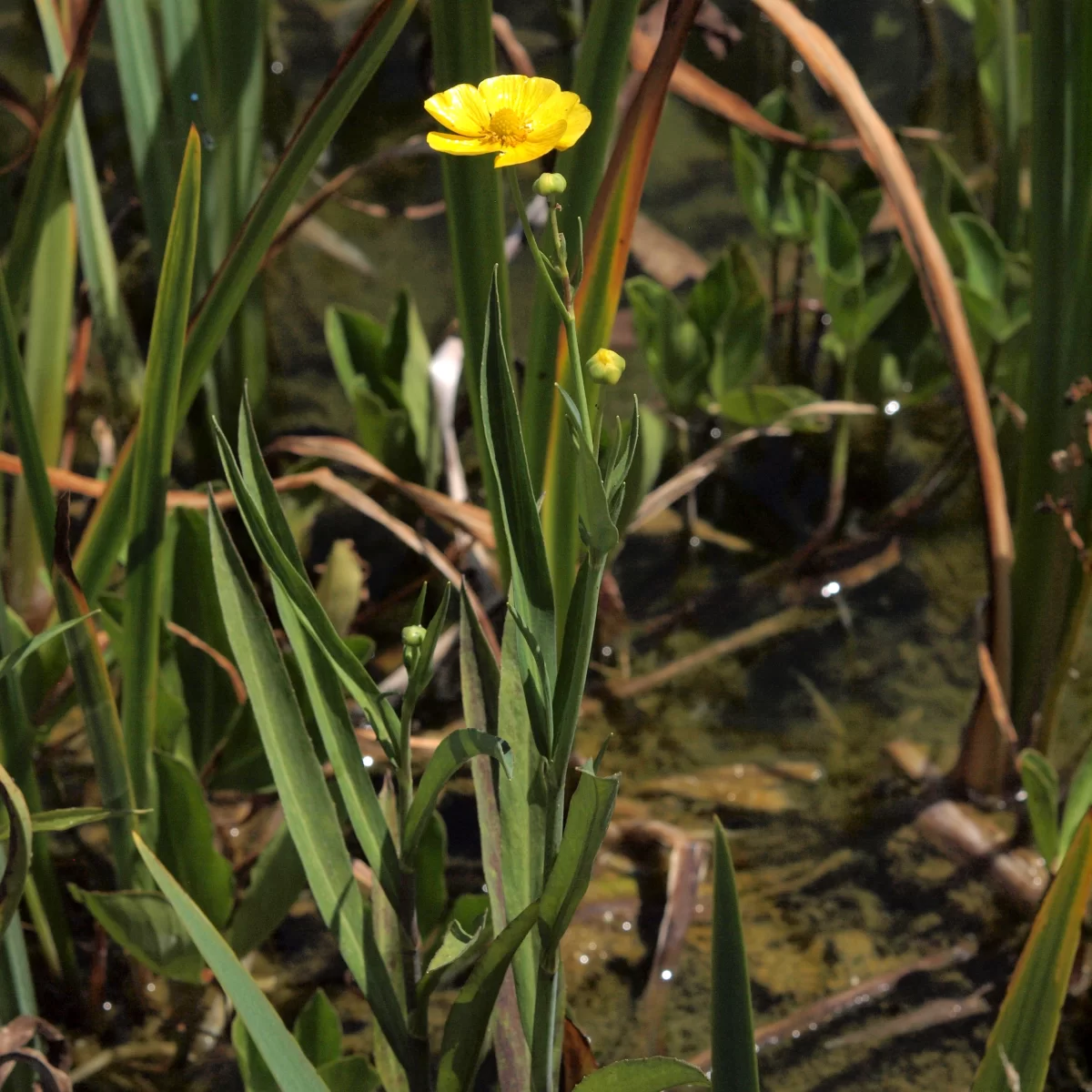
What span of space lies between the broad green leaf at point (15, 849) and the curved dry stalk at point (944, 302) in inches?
33.7

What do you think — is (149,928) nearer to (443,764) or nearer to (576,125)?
(443,764)

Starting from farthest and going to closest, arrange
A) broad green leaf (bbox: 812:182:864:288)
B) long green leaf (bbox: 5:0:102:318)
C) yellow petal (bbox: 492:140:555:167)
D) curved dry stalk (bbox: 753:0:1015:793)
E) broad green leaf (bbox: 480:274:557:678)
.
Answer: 1. broad green leaf (bbox: 812:182:864:288)
2. curved dry stalk (bbox: 753:0:1015:793)
3. long green leaf (bbox: 5:0:102:318)
4. broad green leaf (bbox: 480:274:557:678)
5. yellow petal (bbox: 492:140:555:167)

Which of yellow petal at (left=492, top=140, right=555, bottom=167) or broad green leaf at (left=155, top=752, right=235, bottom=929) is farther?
broad green leaf at (left=155, top=752, right=235, bottom=929)

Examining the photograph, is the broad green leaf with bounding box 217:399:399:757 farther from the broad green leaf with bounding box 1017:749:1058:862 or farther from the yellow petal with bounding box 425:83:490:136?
the broad green leaf with bounding box 1017:749:1058:862

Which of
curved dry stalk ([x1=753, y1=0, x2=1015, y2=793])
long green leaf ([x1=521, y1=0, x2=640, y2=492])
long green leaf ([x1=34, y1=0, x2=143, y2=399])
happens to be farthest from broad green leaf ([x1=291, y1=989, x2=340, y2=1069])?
long green leaf ([x1=34, y1=0, x2=143, y2=399])

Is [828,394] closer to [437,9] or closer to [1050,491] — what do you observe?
[1050,491]

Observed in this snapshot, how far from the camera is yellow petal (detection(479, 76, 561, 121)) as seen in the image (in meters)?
0.65

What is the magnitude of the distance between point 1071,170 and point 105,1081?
3.54 ft

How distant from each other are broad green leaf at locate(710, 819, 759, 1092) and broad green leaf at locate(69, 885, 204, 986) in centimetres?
43

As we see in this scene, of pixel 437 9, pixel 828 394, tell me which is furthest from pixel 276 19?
pixel 437 9

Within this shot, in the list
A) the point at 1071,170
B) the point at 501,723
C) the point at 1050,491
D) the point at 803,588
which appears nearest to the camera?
the point at 501,723

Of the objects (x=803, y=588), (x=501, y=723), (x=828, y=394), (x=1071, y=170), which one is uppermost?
(x=1071, y=170)

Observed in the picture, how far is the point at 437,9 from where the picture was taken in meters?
0.92

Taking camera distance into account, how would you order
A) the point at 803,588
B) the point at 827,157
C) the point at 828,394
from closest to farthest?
1. the point at 803,588
2. the point at 828,394
3. the point at 827,157
